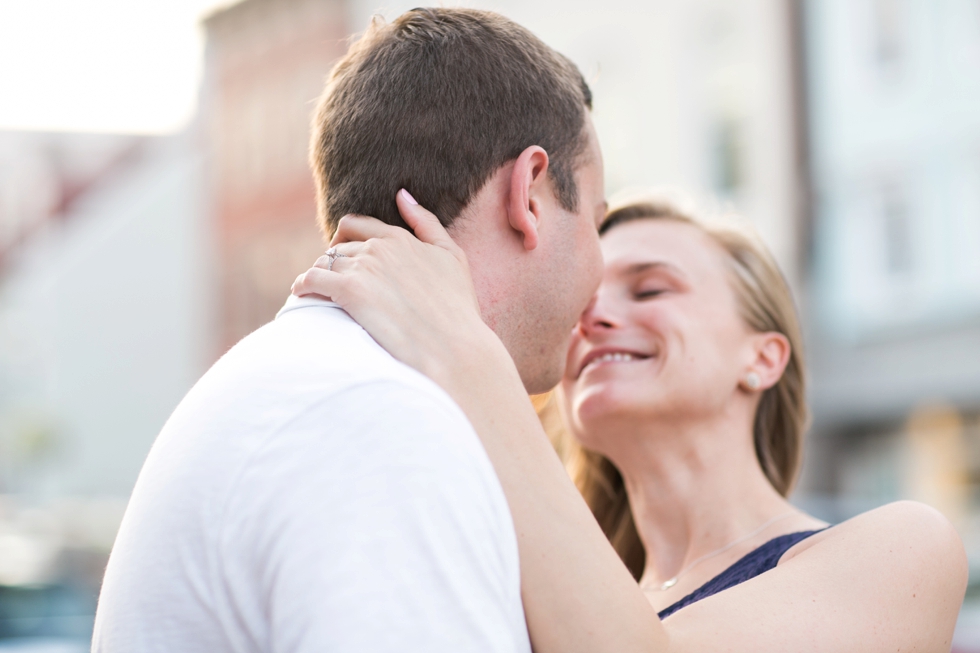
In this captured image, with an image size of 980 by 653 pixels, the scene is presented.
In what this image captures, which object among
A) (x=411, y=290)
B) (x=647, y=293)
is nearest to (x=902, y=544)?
(x=647, y=293)

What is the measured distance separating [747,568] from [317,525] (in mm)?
1500

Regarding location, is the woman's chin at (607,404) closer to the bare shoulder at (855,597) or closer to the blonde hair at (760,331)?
the blonde hair at (760,331)

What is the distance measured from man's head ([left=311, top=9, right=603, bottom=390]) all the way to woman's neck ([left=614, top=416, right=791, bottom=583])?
0.92 meters

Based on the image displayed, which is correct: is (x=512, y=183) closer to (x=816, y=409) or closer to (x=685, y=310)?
(x=685, y=310)

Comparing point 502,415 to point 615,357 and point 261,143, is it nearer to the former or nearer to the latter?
point 615,357

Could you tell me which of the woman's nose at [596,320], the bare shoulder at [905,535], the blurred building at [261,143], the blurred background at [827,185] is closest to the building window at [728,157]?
the blurred background at [827,185]

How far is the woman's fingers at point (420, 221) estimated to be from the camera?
1848 millimetres

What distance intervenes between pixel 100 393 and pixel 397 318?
33.7 metres

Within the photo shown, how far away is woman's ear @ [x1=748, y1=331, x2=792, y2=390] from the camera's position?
9.86 ft

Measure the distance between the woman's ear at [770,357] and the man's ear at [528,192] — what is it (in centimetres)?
128

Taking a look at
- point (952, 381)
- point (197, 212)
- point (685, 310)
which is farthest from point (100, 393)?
point (685, 310)

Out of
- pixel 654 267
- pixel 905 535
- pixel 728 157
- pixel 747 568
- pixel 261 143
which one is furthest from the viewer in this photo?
pixel 261 143

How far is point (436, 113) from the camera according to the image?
6.01ft

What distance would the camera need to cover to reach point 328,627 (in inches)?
50.1
